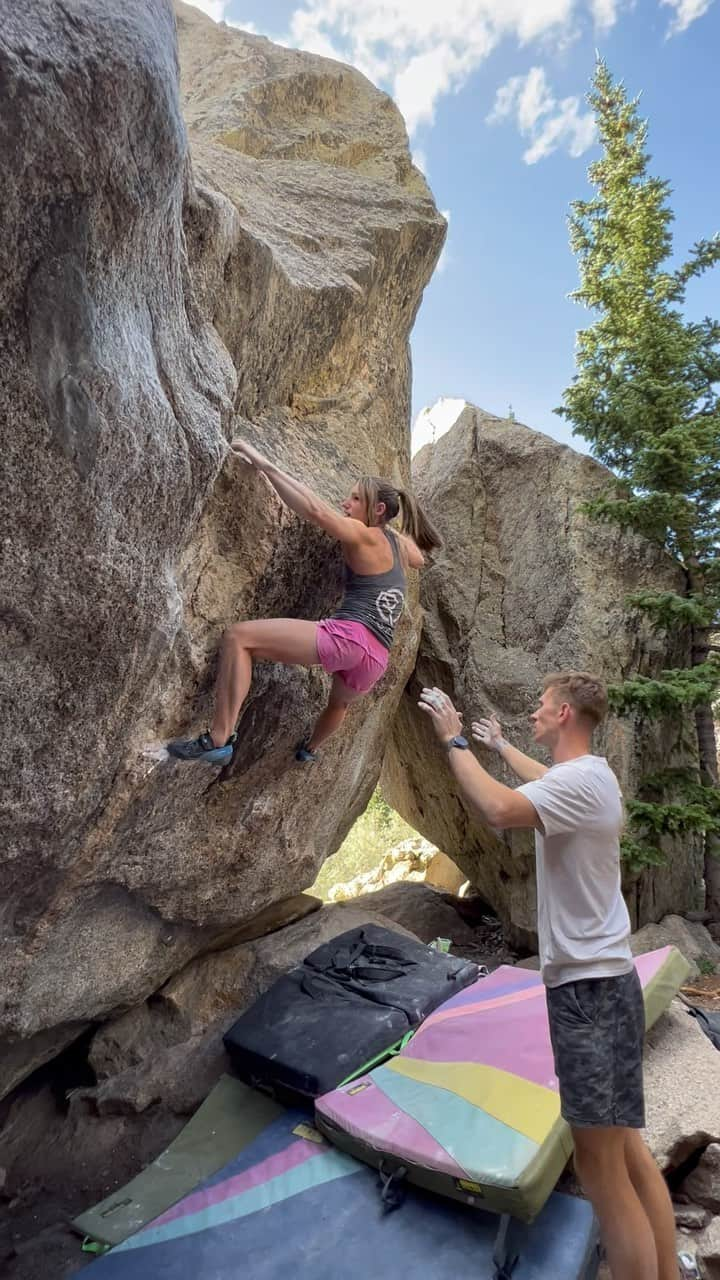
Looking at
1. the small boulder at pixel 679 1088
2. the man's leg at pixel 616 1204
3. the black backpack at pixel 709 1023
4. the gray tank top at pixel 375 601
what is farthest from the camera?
the black backpack at pixel 709 1023

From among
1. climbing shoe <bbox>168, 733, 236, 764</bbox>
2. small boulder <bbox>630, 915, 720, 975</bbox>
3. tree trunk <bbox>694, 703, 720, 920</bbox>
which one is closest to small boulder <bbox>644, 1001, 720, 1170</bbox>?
small boulder <bbox>630, 915, 720, 975</bbox>

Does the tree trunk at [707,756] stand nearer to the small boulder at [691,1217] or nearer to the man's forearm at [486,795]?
the small boulder at [691,1217]

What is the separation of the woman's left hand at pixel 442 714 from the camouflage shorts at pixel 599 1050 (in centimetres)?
109

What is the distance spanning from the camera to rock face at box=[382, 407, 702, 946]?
26.8 ft

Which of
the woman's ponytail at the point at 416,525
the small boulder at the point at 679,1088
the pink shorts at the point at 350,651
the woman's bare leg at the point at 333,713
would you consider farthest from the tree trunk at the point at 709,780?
the pink shorts at the point at 350,651

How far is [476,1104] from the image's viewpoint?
4.02 m

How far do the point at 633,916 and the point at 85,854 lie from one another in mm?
6219

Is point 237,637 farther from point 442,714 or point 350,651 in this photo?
point 442,714

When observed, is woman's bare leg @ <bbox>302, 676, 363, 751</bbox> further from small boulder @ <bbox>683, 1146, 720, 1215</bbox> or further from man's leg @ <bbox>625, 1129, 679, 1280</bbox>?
small boulder @ <bbox>683, 1146, 720, 1215</bbox>

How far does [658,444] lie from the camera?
8.21 meters

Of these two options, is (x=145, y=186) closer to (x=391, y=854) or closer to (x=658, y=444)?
(x=658, y=444)

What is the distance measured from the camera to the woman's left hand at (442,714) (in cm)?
317

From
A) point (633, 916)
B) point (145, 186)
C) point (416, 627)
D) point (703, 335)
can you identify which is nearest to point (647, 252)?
→ point (703, 335)

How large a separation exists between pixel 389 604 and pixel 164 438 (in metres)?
1.73
